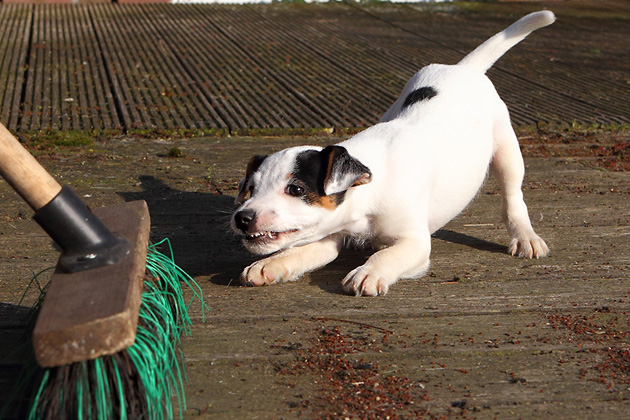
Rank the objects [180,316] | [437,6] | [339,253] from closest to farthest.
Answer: [180,316] → [339,253] → [437,6]

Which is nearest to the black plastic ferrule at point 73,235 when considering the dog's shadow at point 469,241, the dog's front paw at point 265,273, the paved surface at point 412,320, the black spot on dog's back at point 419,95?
the paved surface at point 412,320

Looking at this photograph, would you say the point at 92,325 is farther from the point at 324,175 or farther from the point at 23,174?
the point at 324,175

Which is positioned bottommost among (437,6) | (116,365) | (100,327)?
(437,6)

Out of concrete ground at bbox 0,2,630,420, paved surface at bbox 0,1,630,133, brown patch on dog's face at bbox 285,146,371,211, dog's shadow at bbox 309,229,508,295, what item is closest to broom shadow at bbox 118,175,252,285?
concrete ground at bbox 0,2,630,420

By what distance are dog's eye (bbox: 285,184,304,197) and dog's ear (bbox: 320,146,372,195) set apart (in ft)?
0.33

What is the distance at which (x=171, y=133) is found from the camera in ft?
17.4

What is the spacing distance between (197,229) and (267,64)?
359 centimetres

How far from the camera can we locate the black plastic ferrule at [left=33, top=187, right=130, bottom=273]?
224 cm

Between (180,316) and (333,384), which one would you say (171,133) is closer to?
(180,316)

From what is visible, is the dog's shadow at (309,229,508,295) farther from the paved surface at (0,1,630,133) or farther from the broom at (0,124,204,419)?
the paved surface at (0,1,630,133)

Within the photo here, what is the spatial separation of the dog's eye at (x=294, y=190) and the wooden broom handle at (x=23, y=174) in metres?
1.05

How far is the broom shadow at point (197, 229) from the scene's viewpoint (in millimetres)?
3400

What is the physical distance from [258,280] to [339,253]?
605 millimetres

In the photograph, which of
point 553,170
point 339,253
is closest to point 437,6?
point 553,170
